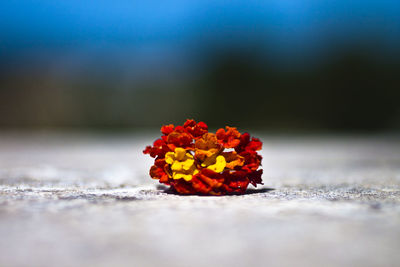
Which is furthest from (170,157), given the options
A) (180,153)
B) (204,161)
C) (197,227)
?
(197,227)

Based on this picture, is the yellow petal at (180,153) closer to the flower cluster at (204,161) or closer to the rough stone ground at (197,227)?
the flower cluster at (204,161)

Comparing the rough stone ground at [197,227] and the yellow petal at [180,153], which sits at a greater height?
the yellow petal at [180,153]

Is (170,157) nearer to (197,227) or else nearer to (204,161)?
(204,161)

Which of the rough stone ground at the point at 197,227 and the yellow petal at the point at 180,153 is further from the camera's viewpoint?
the yellow petal at the point at 180,153

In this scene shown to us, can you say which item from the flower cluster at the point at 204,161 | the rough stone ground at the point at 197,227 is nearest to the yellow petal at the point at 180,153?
the flower cluster at the point at 204,161

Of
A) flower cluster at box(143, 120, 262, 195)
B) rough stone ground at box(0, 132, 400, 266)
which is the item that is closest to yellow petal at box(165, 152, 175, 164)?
flower cluster at box(143, 120, 262, 195)

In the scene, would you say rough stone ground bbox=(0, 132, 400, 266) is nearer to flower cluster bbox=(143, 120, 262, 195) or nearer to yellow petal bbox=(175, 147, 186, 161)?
flower cluster bbox=(143, 120, 262, 195)

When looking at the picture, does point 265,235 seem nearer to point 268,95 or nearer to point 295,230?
point 295,230

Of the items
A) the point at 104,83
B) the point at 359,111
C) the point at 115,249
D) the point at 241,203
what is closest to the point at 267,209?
the point at 241,203
